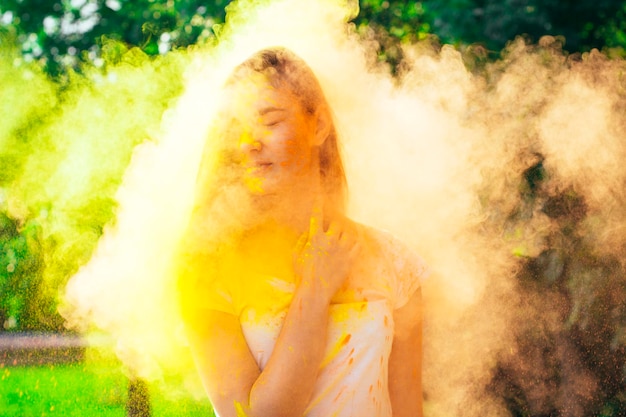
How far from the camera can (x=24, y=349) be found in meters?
3.42

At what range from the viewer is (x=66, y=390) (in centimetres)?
382

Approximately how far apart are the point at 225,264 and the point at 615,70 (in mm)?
2087

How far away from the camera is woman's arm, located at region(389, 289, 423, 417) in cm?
183

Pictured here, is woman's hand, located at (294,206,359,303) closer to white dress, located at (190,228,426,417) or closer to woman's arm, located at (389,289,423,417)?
white dress, located at (190,228,426,417)

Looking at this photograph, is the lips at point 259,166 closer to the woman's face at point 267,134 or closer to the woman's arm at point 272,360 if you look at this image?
the woman's face at point 267,134

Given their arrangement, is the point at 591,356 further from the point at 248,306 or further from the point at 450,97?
the point at 248,306

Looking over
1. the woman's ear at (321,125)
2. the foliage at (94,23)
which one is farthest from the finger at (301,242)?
the foliage at (94,23)

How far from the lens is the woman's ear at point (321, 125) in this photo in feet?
6.09

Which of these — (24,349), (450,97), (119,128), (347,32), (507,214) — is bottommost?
(24,349)

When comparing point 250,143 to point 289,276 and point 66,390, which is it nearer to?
point 289,276

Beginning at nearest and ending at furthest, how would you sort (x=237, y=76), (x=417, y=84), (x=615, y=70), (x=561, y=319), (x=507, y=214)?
(x=237, y=76) → (x=417, y=84) → (x=615, y=70) → (x=507, y=214) → (x=561, y=319)

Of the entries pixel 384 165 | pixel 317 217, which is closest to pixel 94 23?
pixel 384 165

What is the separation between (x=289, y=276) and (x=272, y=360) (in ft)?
0.78

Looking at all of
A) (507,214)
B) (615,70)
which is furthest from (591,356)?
(615,70)
